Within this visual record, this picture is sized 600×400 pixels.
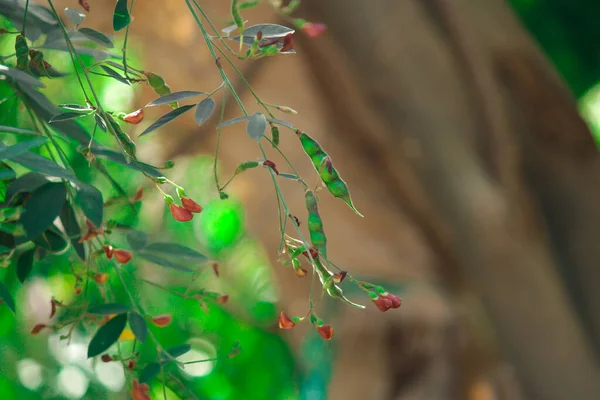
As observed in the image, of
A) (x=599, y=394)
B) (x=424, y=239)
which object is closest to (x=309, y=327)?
(x=424, y=239)

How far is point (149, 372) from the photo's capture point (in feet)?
1.75

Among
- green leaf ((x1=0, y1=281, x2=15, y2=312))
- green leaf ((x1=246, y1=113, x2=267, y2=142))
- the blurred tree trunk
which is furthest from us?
the blurred tree trunk

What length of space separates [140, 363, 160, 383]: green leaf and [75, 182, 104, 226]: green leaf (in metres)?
0.12

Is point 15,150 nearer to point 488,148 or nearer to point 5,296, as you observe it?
point 5,296

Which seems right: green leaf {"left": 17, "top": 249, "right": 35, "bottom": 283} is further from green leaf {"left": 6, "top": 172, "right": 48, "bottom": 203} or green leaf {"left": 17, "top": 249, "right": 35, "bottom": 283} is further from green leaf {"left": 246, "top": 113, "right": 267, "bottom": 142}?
green leaf {"left": 246, "top": 113, "right": 267, "bottom": 142}

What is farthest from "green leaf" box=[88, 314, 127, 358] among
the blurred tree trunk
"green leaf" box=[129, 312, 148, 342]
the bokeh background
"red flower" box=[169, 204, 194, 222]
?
the blurred tree trunk

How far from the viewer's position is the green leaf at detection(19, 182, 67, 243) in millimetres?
450

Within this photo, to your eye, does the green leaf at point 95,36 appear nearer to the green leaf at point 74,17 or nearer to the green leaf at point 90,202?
the green leaf at point 74,17

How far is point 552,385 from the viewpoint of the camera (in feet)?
6.03

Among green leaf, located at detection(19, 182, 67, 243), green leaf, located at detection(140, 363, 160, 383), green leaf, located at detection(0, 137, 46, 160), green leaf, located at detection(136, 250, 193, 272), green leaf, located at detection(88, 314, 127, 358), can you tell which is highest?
green leaf, located at detection(0, 137, 46, 160)

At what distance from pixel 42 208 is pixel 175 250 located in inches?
5.3

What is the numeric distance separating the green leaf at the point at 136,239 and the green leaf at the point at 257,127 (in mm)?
197

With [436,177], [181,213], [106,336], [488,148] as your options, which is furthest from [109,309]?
[488,148]

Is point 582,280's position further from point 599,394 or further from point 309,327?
point 309,327
